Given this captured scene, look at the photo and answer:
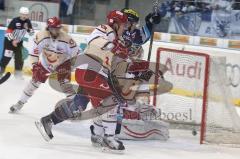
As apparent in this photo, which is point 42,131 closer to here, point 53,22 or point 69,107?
point 69,107

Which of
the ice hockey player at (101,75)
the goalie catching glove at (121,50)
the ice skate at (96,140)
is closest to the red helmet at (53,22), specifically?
the goalie catching glove at (121,50)

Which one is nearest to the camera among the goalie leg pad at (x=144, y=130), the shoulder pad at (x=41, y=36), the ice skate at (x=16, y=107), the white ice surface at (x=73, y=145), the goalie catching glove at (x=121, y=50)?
the white ice surface at (x=73, y=145)

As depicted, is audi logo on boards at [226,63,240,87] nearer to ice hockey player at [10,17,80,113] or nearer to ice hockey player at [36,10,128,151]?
ice hockey player at [10,17,80,113]

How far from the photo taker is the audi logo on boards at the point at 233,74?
353 inches

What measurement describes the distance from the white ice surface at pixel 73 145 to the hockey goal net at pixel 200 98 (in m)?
0.19

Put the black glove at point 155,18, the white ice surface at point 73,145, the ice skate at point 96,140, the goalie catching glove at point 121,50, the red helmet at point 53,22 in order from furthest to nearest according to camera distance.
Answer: the black glove at point 155,18
the red helmet at point 53,22
the goalie catching glove at point 121,50
the ice skate at point 96,140
the white ice surface at point 73,145

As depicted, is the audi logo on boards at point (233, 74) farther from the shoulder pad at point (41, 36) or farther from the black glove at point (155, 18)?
the shoulder pad at point (41, 36)

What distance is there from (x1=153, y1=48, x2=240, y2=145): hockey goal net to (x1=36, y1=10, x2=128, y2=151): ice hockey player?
1157mm

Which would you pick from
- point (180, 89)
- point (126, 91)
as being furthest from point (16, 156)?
point (180, 89)

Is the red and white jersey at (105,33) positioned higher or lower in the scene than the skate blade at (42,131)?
higher

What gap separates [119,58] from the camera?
6117 mm

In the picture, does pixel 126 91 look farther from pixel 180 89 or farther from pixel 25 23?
pixel 25 23

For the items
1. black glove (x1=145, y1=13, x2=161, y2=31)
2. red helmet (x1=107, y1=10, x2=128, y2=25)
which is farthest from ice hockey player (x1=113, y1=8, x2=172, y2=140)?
red helmet (x1=107, y1=10, x2=128, y2=25)

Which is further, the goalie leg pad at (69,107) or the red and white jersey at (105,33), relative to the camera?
the goalie leg pad at (69,107)
